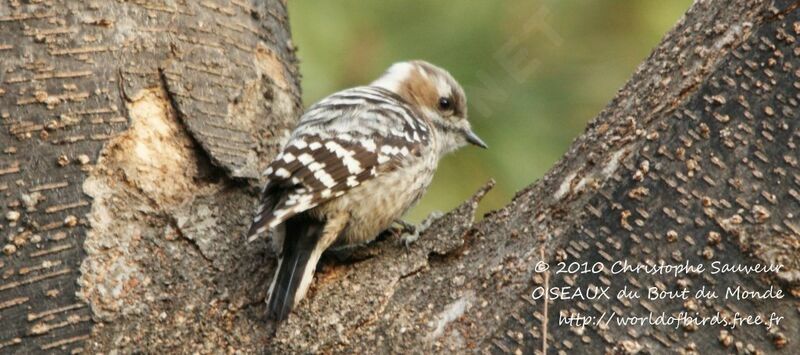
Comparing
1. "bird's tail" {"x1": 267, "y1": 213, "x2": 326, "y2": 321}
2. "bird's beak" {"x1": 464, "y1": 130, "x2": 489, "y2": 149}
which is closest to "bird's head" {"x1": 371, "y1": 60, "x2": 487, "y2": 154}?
"bird's beak" {"x1": 464, "y1": 130, "x2": 489, "y2": 149}

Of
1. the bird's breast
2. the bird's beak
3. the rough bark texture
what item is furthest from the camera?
the bird's beak

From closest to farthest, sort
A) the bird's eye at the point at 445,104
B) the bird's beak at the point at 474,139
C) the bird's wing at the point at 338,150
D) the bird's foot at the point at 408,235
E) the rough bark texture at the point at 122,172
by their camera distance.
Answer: the rough bark texture at the point at 122,172, the bird's foot at the point at 408,235, the bird's wing at the point at 338,150, the bird's beak at the point at 474,139, the bird's eye at the point at 445,104

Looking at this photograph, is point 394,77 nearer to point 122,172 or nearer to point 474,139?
point 474,139

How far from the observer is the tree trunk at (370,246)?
2.18 m

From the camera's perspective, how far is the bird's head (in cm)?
425

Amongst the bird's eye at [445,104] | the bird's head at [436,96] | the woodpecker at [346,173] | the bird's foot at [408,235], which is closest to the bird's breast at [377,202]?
the woodpecker at [346,173]

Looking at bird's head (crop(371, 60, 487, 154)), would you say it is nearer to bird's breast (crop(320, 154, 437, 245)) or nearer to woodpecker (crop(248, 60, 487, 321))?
woodpecker (crop(248, 60, 487, 321))

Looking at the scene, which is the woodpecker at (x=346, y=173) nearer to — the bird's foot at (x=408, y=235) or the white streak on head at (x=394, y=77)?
the white streak on head at (x=394, y=77)

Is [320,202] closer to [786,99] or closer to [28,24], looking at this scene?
[28,24]

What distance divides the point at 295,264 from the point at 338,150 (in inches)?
27.0

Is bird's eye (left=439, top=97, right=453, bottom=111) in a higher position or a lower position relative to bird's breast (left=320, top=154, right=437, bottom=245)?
higher

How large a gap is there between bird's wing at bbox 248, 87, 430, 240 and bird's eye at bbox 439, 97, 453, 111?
1.09ft

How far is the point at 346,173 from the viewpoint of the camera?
10.7ft

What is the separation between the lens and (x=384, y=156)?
3473 millimetres
